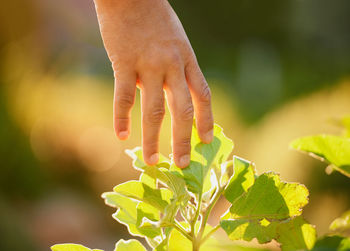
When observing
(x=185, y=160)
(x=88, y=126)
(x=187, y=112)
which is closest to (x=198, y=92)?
(x=187, y=112)

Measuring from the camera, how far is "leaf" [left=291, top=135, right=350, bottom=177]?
248 millimetres

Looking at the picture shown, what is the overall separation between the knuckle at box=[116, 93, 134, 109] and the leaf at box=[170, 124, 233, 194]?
0.14 m

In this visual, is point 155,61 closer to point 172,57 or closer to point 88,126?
point 172,57

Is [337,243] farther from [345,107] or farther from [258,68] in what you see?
[258,68]

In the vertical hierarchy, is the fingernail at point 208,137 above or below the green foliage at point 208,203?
above

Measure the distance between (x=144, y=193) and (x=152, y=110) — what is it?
161 millimetres

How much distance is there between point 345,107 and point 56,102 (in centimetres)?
200

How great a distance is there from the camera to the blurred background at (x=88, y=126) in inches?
68.2

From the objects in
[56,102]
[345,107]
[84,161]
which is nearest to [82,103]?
[56,102]

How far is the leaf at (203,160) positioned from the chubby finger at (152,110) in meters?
0.10

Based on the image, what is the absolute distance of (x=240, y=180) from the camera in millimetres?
243

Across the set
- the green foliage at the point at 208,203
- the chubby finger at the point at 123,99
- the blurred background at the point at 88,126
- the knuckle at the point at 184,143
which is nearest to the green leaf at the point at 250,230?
the green foliage at the point at 208,203

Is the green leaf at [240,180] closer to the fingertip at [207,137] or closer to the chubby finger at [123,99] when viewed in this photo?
the fingertip at [207,137]

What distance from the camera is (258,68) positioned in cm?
502
